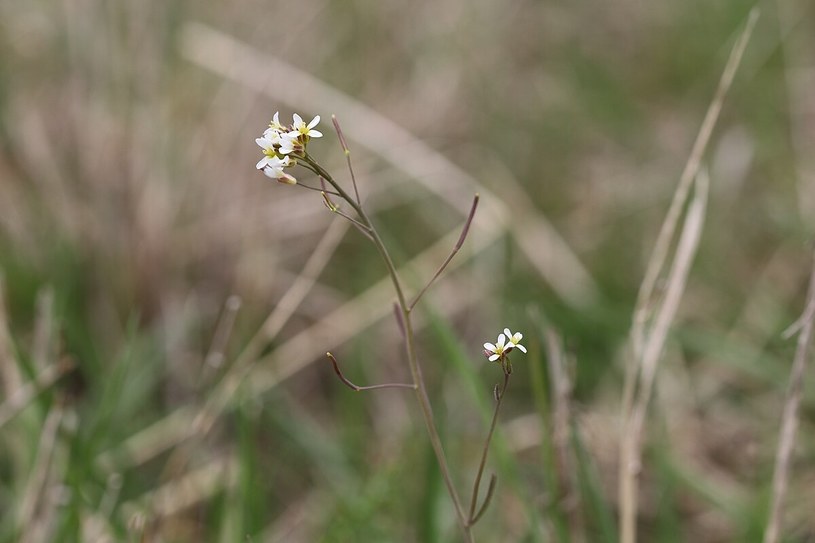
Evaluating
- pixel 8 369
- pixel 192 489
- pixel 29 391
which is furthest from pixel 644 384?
pixel 8 369

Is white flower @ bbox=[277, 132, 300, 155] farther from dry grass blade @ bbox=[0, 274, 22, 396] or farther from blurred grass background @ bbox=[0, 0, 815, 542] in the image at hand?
dry grass blade @ bbox=[0, 274, 22, 396]

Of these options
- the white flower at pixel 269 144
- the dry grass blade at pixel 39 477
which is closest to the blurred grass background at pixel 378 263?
the dry grass blade at pixel 39 477

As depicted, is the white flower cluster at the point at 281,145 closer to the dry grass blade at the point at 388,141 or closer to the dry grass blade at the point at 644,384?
the dry grass blade at the point at 644,384

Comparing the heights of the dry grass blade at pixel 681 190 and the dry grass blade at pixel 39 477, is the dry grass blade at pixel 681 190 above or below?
above

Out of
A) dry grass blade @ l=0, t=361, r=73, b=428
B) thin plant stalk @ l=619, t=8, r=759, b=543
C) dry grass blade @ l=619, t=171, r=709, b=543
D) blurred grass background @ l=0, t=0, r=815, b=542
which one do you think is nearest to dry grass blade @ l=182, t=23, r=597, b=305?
blurred grass background @ l=0, t=0, r=815, b=542

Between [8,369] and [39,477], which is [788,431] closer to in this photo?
[39,477]

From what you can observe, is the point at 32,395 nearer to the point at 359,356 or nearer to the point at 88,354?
the point at 88,354

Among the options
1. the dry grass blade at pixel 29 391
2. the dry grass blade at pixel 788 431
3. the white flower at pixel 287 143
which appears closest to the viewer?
the white flower at pixel 287 143

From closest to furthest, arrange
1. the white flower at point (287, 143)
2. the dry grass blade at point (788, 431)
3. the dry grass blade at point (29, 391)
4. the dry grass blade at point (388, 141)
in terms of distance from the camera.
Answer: the white flower at point (287, 143) < the dry grass blade at point (788, 431) < the dry grass blade at point (29, 391) < the dry grass blade at point (388, 141)
